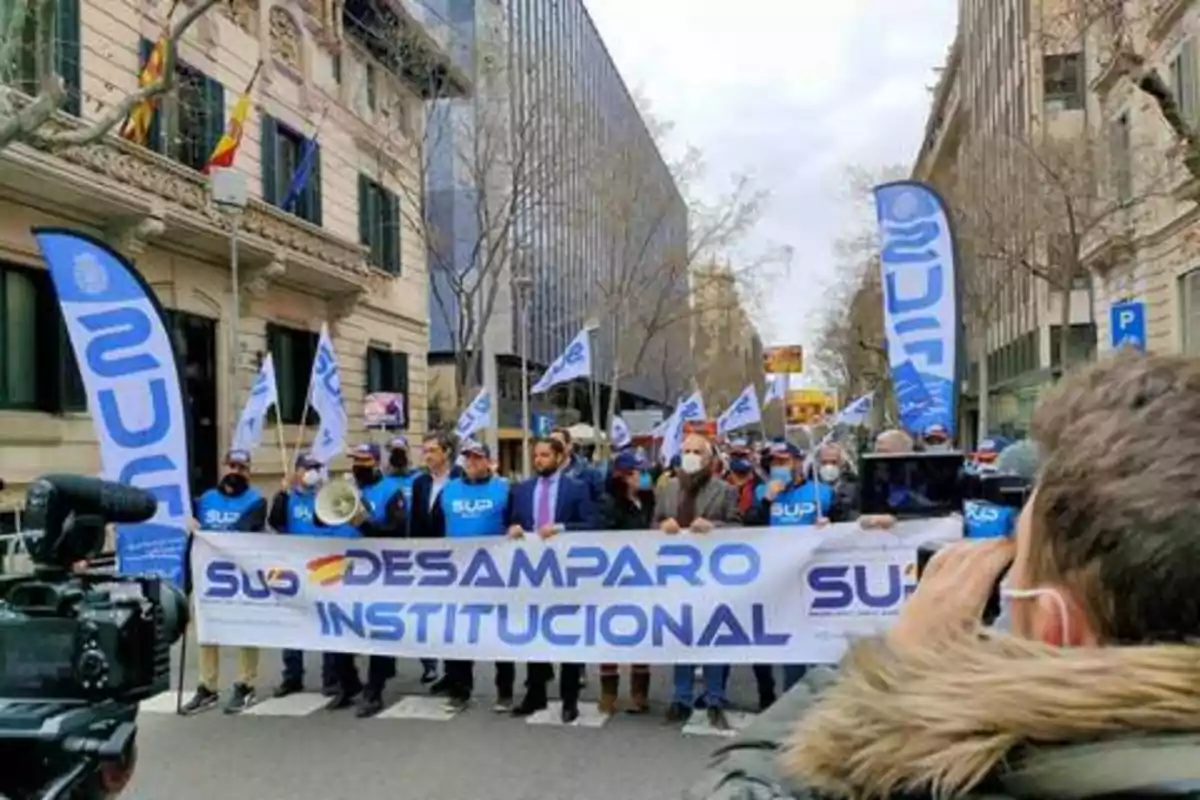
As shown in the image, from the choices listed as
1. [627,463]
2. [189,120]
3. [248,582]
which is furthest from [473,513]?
[189,120]

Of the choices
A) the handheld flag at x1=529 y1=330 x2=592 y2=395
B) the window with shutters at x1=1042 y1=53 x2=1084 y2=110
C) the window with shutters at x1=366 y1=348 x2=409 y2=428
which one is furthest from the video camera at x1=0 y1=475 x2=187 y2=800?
the window with shutters at x1=1042 y1=53 x2=1084 y2=110

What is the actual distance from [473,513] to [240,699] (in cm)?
209

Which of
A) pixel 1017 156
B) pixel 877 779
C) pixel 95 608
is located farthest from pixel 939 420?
pixel 1017 156

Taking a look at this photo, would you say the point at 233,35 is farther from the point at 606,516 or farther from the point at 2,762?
the point at 2,762

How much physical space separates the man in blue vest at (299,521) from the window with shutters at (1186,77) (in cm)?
2116

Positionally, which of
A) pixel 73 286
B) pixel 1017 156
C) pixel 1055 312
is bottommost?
pixel 73 286

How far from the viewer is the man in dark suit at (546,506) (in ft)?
27.8

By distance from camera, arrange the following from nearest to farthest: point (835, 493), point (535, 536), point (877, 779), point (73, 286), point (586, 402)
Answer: point (877, 779) → point (535, 536) → point (73, 286) → point (835, 493) → point (586, 402)

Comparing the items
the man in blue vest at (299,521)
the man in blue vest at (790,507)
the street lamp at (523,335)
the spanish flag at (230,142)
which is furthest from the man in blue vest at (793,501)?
the street lamp at (523,335)

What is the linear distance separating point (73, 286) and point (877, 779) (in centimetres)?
890

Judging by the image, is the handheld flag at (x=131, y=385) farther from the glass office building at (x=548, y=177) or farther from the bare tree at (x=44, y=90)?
the glass office building at (x=548, y=177)

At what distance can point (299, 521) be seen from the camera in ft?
30.2

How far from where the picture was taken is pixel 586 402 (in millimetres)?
64250

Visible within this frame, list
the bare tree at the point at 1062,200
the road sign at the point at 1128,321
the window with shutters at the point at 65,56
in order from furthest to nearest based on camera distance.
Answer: the bare tree at the point at 1062,200, the window with shutters at the point at 65,56, the road sign at the point at 1128,321
